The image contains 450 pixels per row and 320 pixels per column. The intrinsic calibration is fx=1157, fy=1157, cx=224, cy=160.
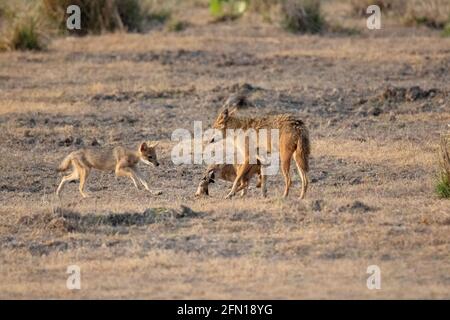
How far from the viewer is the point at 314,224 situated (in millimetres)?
10781

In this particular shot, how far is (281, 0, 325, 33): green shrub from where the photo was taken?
2702 centimetres

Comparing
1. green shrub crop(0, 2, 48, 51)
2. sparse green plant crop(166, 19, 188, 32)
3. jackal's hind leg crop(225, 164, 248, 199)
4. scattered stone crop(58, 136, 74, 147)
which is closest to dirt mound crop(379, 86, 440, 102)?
scattered stone crop(58, 136, 74, 147)

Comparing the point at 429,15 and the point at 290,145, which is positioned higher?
the point at 429,15

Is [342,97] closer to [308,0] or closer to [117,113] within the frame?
[117,113]

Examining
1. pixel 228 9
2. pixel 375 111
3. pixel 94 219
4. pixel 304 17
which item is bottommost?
pixel 94 219

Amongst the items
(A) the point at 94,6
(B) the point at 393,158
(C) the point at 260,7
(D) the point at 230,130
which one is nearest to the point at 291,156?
(D) the point at 230,130

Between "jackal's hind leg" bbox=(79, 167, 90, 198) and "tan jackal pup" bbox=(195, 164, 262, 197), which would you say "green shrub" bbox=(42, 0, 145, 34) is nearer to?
"jackal's hind leg" bbox=(79, 167, 90, 198)

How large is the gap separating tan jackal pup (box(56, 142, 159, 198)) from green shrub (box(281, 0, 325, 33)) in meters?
14.8

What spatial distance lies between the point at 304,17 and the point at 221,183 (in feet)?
45.2

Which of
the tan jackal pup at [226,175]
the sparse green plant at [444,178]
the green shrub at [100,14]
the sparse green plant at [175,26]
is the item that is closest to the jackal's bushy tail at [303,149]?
the tan jackal pup at [226,175]

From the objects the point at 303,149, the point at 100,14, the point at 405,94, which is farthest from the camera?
the point at 100,14

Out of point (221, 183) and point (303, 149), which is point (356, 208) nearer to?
point (303, 149)

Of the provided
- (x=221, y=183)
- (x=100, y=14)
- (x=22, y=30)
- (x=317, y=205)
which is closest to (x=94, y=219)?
(x=317, y=205)

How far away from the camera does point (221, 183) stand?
13.8 m
